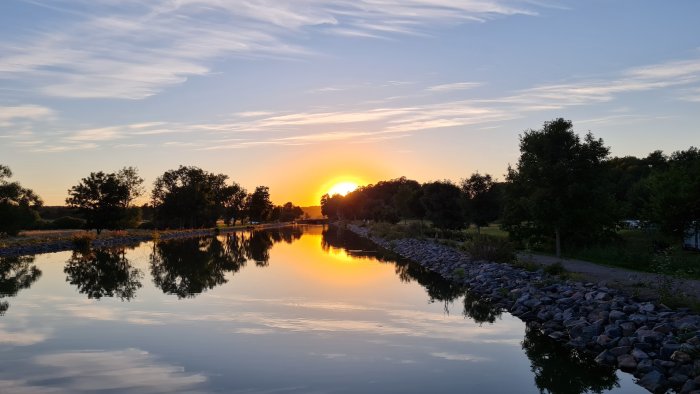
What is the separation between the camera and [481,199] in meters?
52.2

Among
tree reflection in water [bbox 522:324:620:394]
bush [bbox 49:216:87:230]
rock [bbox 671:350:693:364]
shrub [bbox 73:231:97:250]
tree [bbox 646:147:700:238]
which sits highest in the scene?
tree [bbox 646:147:700:238]

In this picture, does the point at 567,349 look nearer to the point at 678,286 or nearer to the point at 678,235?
the point at 678,286

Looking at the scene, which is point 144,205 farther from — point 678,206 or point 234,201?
point 678,206

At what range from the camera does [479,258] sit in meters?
33.3

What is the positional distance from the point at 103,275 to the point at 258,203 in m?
118

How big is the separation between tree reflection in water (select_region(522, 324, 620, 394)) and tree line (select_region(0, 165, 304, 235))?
55171mm

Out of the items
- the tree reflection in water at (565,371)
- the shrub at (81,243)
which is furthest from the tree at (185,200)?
the tree reflection in water at (565,371)

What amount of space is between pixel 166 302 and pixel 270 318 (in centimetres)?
602

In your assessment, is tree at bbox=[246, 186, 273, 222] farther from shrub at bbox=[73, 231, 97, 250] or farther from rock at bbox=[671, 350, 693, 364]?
rock at bbox=[671, 350, 693, 364]

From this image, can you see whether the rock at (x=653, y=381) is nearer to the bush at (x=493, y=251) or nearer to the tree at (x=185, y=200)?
the bush at (x=493, y=251)

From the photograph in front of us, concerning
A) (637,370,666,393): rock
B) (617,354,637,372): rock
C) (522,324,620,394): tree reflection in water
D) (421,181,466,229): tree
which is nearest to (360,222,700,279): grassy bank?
(522,324,620,394): tree reflection in water

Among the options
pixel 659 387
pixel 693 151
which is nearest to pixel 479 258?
pixel 659 387

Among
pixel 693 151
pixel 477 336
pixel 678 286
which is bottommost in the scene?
pixel 477 336

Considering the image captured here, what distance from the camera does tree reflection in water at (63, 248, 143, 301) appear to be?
26428mm
